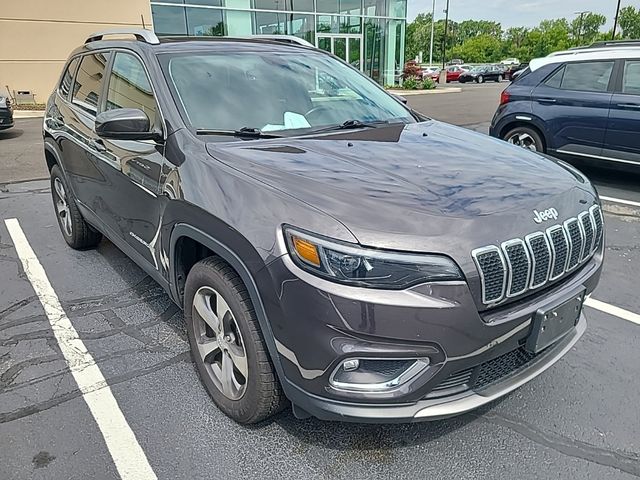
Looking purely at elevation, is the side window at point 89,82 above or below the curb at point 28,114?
above

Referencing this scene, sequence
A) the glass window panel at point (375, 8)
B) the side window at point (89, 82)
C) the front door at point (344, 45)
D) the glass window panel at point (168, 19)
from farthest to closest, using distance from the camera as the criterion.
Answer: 1. the glass window panel at point (375, 8)
2. the front door at point (344, 45)
3. the glass window panel at point (168, 19)
4. the side window at point (89, 82)

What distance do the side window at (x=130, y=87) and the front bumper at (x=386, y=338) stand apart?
159cm

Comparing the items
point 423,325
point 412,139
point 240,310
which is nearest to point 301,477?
point 240,310

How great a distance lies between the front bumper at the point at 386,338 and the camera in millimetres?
1841

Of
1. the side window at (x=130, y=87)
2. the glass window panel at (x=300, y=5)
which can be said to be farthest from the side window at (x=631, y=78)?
the glass window panel at (x=300, y=5)

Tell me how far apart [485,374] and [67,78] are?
4.41 m

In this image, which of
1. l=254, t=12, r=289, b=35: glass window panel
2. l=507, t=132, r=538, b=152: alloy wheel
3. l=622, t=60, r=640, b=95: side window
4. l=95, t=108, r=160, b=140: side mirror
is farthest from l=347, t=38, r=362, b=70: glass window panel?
l=95, t=108, r=160, b=140: side mirror

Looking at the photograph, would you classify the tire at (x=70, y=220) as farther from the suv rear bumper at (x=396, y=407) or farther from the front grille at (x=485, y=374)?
the front grille at (x=485, y=374)

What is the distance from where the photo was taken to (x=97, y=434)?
2477 mm

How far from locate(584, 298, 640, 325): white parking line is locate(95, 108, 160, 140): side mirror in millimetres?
3062

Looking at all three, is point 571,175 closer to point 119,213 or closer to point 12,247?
point 119,213

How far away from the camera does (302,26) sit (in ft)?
77.8

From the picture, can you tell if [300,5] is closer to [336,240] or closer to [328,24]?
[328,24]

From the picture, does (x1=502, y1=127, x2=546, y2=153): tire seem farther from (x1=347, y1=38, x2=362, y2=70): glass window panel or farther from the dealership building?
(x1=347, y1=38, x2=362, y2=70): glass window panel
